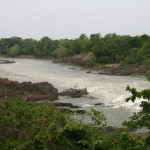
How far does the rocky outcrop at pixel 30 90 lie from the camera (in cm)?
3566

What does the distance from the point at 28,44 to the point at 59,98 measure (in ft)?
251

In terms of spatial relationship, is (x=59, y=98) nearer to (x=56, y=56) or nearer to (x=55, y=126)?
(x=55, y=126)

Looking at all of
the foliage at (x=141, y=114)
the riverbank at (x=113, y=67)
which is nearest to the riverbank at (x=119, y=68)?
the riverbank at (x=113, y=67)

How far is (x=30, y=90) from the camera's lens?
1516 inches

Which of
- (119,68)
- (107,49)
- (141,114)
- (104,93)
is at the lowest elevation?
(104,93)

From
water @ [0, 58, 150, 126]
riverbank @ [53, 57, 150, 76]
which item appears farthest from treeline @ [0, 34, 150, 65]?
water @ [0, 58, 150, 126]

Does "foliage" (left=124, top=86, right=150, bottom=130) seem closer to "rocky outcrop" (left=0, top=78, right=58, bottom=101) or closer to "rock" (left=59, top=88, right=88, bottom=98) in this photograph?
"rocky outcrop" (left=0, top=78, right=58, bottom=101)

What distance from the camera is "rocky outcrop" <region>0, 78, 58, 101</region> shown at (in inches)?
1404

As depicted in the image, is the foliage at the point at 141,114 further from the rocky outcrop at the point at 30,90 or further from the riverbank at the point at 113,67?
the riverbank at the point at 113,67

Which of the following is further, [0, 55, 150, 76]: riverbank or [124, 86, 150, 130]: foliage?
[0, 55, 150, 76]: riverbank

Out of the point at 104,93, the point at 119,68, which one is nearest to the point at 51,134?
the point at 104,93

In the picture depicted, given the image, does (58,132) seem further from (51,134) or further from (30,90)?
(30,90)

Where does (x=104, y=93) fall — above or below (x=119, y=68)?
below

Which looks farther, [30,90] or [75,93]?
[30,90]
